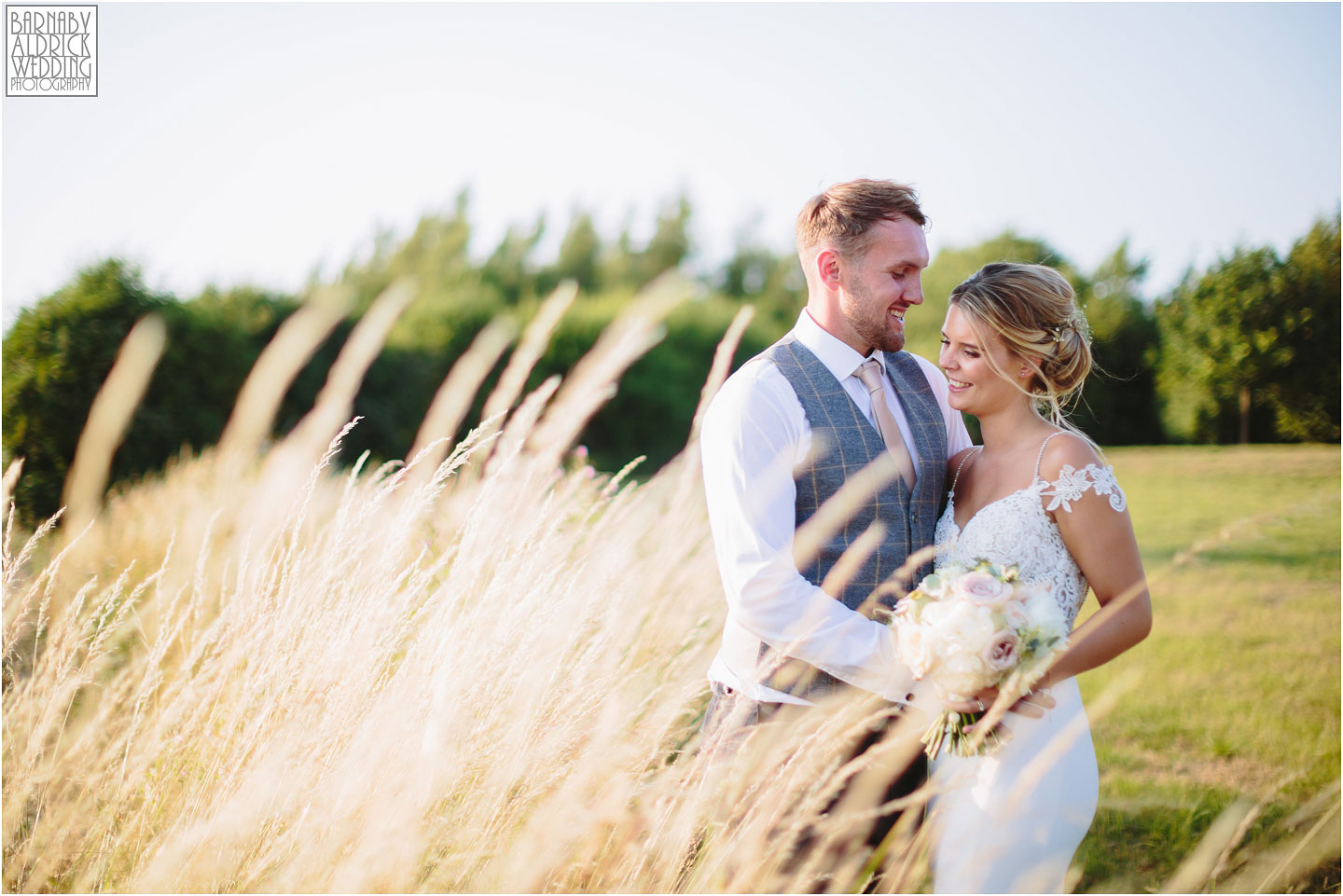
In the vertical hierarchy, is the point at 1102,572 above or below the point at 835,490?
below

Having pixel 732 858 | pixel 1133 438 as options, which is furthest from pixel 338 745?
pixel 1133 438

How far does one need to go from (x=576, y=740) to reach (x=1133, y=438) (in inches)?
963

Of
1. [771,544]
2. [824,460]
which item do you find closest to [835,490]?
[824,460]

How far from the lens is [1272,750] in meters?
4.21

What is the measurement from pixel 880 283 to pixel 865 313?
108mm

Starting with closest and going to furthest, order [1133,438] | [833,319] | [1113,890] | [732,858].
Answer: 1. [732,858]
2. [833,319]
3. [1113,890]
4. [1133,438]

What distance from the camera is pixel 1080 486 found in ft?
7.28

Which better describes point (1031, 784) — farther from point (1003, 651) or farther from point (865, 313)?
point (865, 313)

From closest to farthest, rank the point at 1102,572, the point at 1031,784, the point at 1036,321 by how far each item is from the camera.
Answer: the point at 1031,784
the point at 1102,572
the point at 1036,321

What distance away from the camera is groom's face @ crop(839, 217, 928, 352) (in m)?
2.39

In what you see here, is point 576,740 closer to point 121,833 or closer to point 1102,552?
point 121,833

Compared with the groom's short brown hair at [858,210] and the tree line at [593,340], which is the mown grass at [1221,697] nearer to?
the groom's short brown hair at [858,210]

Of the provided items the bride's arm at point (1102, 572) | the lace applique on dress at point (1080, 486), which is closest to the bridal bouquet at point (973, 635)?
the bride's arm at point (1102, 572)

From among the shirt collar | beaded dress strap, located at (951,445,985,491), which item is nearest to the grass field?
the shirt collar
